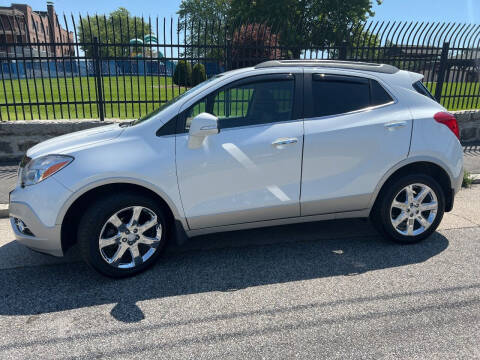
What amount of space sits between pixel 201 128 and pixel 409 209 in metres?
2.25

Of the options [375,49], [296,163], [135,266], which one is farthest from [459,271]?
[375,49]

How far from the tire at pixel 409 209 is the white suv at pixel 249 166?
0.01 meters

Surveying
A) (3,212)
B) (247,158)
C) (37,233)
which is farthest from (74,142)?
(3,212)

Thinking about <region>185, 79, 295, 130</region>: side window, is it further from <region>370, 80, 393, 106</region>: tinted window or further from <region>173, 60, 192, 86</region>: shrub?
<region>173, 60, 192, 86</region>: shrub

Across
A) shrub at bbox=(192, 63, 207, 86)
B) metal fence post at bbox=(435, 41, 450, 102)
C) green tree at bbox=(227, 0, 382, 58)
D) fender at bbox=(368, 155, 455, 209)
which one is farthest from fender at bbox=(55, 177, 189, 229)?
green tree at bbox=(227, 0, 382, 58)

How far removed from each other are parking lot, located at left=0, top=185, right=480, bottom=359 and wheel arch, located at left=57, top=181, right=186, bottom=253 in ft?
Result: 1.37

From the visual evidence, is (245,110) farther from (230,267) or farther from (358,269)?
(358,269)

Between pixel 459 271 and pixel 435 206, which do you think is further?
pixel 435 206

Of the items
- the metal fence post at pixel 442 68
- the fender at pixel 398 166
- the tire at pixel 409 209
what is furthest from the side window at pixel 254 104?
the metal fence post at pixel 442 68

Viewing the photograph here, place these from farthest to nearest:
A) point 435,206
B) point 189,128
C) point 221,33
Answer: point 221,33 < point 435,206 < point 189,128

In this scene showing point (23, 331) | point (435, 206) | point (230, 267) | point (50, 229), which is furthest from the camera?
point (435, 206)

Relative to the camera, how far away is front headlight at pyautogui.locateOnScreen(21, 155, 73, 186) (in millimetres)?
3051

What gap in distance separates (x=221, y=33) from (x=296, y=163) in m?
4.98

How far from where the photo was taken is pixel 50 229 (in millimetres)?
3039
